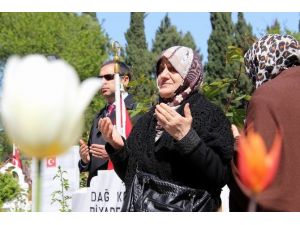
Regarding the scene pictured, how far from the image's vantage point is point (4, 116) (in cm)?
41

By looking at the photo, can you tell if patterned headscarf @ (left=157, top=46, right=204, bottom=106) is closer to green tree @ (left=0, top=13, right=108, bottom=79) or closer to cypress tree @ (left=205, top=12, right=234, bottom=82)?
green tree @ (left=0, top=13, right=108, bottom=79)

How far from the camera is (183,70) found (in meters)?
A: 2.71

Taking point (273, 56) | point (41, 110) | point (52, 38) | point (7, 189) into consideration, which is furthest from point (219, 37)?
point (41, 110)

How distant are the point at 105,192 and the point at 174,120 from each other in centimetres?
199

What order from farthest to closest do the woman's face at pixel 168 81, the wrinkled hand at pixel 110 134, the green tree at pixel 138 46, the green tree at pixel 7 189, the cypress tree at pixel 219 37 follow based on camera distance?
the green tree at pixel 138 46
the cypress tree at pixel 219 37
the green tree at pixel 7 189
the woman's face at pixel 168 81
the wrinkled hand at pixel 110 134

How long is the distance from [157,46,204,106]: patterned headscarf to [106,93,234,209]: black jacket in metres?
0.04

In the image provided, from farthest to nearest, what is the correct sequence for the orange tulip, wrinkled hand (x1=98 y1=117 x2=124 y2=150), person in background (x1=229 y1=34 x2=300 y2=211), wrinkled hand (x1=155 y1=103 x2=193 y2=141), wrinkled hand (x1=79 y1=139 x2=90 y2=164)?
1. wrinkled hand (x1=79 y1=139 x2=90 y2=164)
2. wrinkled hand (x1=98 y1=117 x2=124 y2=150)
3. wrinkled hand (x1=155 y1=103 x2=193 y2=141)
4. person in background (x1=229 y1=34 x2=300 y2=211)
5. the orange tulip

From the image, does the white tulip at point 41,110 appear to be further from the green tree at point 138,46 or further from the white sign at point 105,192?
the green tree at point 138,46

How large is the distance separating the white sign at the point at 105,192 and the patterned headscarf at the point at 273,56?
5.96ft

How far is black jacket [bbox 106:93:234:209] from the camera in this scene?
238cm

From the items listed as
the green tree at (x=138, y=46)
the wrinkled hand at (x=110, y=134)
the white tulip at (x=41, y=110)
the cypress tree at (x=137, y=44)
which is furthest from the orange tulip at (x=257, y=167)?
the cypress tree at (x=137, y=44)

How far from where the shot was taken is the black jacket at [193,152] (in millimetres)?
2375

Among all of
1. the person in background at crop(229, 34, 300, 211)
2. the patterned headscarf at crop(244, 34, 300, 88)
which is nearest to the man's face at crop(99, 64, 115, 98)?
the patterned headscarf at crop(244, 34, 300, 88)
